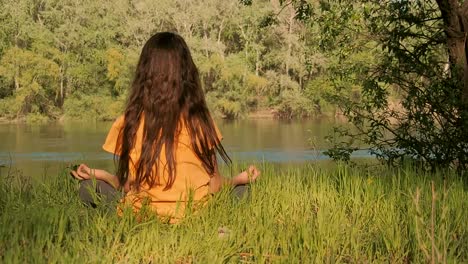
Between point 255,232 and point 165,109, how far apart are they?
2.38 ft

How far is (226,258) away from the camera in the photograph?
2312 millimetres

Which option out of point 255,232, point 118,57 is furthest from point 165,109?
point 118,57

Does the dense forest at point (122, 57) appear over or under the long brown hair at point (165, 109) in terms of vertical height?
over

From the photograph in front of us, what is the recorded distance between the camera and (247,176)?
10.0 feet

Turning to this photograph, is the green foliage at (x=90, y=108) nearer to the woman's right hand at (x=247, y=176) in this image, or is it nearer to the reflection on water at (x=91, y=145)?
the reflection on water at (x=91, y=145)

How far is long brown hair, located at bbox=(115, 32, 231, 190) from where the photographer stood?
9.38ft

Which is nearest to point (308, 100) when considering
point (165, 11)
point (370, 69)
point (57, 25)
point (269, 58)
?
point (269, 58)

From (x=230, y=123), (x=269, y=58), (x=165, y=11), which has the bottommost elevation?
(x=230, y=123)

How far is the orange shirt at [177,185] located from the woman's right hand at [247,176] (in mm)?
175

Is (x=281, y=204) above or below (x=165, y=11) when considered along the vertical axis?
below

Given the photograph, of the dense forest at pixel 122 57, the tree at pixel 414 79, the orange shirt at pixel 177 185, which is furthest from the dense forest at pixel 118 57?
the orange shirt at pixel 177 185

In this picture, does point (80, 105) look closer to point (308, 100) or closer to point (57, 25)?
point (57, 25)

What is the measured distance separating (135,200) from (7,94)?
34718mm

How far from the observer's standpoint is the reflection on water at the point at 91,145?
1594 centimetres
